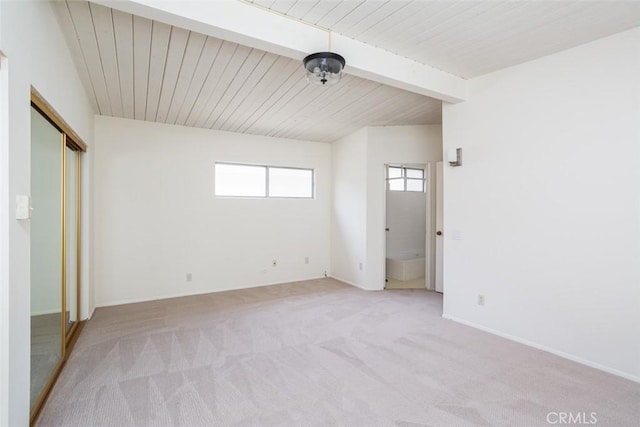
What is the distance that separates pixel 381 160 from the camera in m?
4.90

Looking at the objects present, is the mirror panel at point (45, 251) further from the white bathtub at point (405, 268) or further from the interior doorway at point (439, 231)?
the white bathtub at point (405, 268)

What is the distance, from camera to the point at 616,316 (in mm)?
2398

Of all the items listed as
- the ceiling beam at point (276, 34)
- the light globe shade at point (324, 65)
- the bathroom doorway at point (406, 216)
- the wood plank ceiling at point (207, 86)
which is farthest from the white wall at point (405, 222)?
the light globe shade at point (324, 65)

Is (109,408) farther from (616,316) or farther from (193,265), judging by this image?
(616,316)

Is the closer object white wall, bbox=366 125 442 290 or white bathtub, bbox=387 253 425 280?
white wall, bbox=366 125 442 290

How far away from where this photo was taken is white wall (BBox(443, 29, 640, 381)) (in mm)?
2361

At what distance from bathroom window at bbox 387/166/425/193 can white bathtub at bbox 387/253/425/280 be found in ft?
5.16

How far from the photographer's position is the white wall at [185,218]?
13.7 ft

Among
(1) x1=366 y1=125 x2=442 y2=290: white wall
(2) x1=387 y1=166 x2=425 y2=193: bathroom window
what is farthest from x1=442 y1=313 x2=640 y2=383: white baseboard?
(2) x1=387 y1=166 x2=425 y2=193: bathroom window

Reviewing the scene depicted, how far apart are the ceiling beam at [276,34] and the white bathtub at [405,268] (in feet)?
10.9

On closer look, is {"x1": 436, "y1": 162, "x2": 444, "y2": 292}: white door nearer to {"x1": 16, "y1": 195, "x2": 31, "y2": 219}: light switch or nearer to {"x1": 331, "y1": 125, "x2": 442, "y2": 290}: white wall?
{"x1": 331, "y1": 125, "x2": 442, "y2": 290}: white wall

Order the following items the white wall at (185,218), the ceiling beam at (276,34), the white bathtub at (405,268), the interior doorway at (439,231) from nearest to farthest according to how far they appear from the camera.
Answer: the ceiling beam at (276,34), the white wall at (185,218), the interior doorway at (439,231), the white bathtub at (405,268)

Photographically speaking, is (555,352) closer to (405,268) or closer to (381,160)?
(405,268)

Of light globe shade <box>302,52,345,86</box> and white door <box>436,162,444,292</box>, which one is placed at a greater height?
light globe shade <box>302,52,345,86</box>
